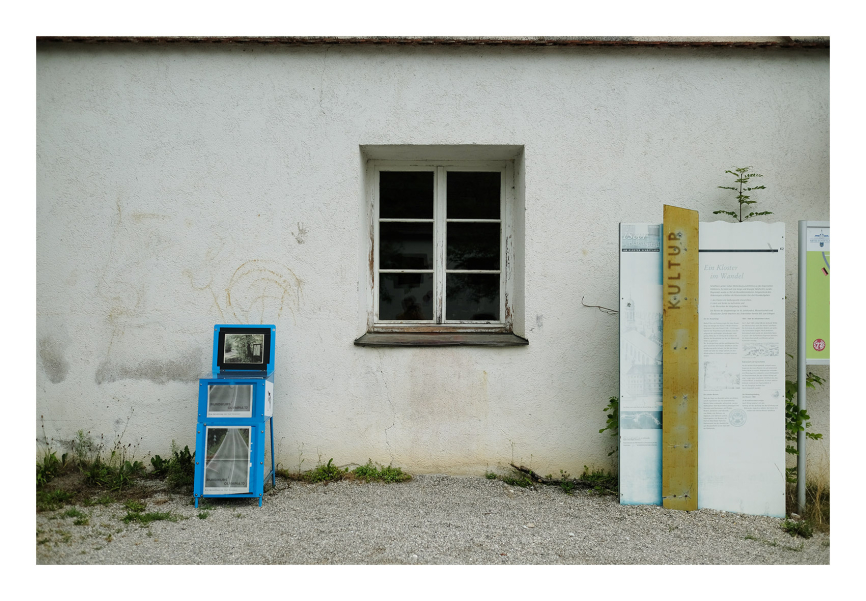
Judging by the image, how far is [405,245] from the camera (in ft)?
15.7

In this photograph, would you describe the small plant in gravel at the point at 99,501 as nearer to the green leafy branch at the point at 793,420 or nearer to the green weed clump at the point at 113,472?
the green weed clump at the point at 113,472

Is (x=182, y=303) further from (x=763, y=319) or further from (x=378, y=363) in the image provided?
(x=763, y=319)

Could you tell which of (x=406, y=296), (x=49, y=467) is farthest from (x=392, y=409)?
(x=49, y=467)

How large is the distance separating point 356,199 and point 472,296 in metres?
1.31

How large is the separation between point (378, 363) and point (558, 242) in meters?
1.76

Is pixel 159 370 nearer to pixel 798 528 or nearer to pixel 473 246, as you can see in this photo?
pixel 473 246

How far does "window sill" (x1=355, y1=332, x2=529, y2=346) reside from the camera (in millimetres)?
4367

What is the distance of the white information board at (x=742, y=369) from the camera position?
12.4 ft

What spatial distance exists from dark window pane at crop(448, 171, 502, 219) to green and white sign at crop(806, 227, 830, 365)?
2.37m

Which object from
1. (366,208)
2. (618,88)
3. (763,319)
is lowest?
(763,319)

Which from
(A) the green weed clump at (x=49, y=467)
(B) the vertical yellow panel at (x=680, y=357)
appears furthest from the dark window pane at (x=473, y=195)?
(A) the green weed clump at (x=49, y=467)

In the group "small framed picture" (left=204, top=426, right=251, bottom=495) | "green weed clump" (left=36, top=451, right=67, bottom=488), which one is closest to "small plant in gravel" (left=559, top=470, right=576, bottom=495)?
"small framed picture" (left=204, top=426, right=251, bottom=495)

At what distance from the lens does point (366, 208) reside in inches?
185

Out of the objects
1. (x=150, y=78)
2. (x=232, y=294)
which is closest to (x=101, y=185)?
(x=150, y=78)
